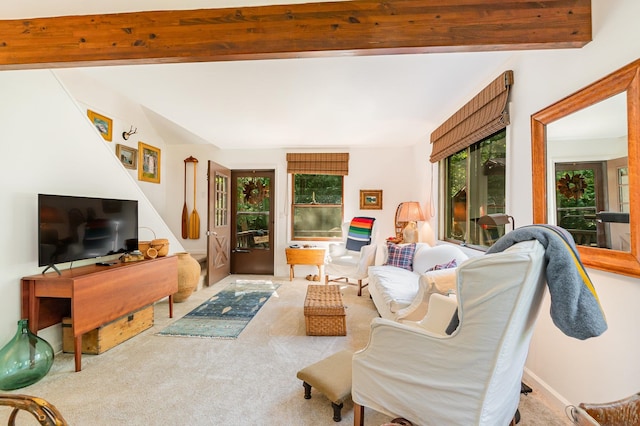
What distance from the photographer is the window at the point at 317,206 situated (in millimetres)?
4969

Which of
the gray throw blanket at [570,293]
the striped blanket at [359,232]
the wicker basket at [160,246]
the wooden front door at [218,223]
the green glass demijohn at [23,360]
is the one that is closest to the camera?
the gray throw blanket at [570,293]

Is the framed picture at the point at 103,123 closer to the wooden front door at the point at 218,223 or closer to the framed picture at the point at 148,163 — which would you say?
the framed picture at the point at 148,163

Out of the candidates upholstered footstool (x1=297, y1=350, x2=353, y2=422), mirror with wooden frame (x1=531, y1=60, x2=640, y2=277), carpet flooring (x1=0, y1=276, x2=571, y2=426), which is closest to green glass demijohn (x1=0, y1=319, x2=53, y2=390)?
carpet flooring (x1=0, y1=276, x2=571, y2=426)

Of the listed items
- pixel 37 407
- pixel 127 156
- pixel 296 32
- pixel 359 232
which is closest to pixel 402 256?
pixel 359 232

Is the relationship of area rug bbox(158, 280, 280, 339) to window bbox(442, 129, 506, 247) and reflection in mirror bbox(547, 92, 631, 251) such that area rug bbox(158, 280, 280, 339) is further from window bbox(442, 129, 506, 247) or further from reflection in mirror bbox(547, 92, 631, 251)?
reflection in mirror bbox(547, 92, 631, 251)

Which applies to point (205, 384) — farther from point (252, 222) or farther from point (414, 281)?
point (252, 222)

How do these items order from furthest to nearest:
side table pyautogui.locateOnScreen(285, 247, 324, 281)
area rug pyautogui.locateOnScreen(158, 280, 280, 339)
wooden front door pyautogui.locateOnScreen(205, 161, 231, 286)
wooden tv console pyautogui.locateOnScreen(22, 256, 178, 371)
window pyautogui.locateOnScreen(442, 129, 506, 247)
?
side table pyautogui.locateOnScreen(285, 247, 324, 281), wooden front door pyautogui.locateOnScreen(205, 161, 231, 286), area rug pyautogui.locateOnScreen(158, 280, 280, 339), window pyautogui.locateOnScreen(442, 129, 506, 247), wooden tv console pyautogui.locateOnScreen(22, 256, 178, 371)

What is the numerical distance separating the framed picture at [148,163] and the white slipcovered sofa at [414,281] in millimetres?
3756

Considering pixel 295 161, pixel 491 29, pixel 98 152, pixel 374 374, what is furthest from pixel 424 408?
pixel 295 161

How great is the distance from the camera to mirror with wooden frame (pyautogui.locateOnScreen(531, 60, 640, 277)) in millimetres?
1240

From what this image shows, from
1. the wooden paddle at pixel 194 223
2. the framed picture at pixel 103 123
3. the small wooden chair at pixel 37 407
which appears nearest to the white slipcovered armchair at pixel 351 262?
the wooden paddle at pixel 194 223

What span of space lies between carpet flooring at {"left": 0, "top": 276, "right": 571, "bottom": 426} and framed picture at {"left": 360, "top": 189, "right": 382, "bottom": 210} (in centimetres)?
249

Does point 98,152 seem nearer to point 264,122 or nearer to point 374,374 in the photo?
point 264,122

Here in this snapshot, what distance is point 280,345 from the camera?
2.36 meters
